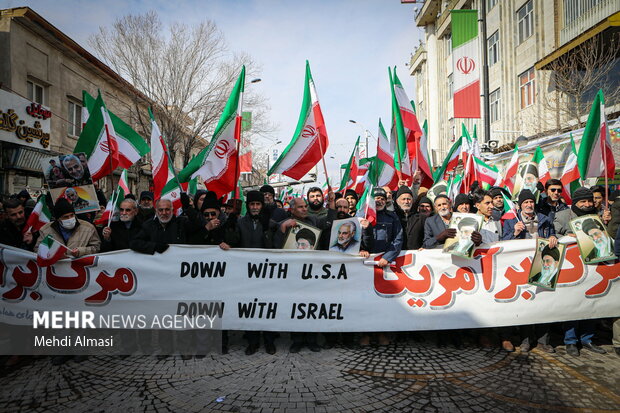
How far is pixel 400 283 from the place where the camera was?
4.39 meters

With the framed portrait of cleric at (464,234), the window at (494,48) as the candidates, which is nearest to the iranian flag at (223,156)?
the framed portrait of cleric at (464,234)

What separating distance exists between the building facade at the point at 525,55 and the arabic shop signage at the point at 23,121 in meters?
15.8

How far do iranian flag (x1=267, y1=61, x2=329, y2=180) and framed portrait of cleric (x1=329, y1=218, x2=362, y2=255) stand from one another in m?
1.72

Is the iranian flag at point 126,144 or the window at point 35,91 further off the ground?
the window at point 35,91

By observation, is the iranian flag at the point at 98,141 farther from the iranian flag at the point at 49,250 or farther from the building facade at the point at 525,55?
the building facade at the point at 525,55

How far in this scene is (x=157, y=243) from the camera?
449 centimetres

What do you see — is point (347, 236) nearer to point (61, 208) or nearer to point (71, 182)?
point (61, 208)

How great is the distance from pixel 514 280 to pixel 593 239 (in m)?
1.03

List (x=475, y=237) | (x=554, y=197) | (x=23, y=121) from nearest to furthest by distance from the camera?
1. (x=475, y=237)
2. (x=554, y=197)
3. (x=23, y=121)

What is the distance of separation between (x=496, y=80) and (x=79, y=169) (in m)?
22.8

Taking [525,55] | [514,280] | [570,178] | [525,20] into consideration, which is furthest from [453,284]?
[525,20]

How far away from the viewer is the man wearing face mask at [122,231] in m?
4.85

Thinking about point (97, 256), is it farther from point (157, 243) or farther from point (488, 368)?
point (488, 368)

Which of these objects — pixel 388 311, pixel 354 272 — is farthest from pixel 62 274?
pixel 388 311
